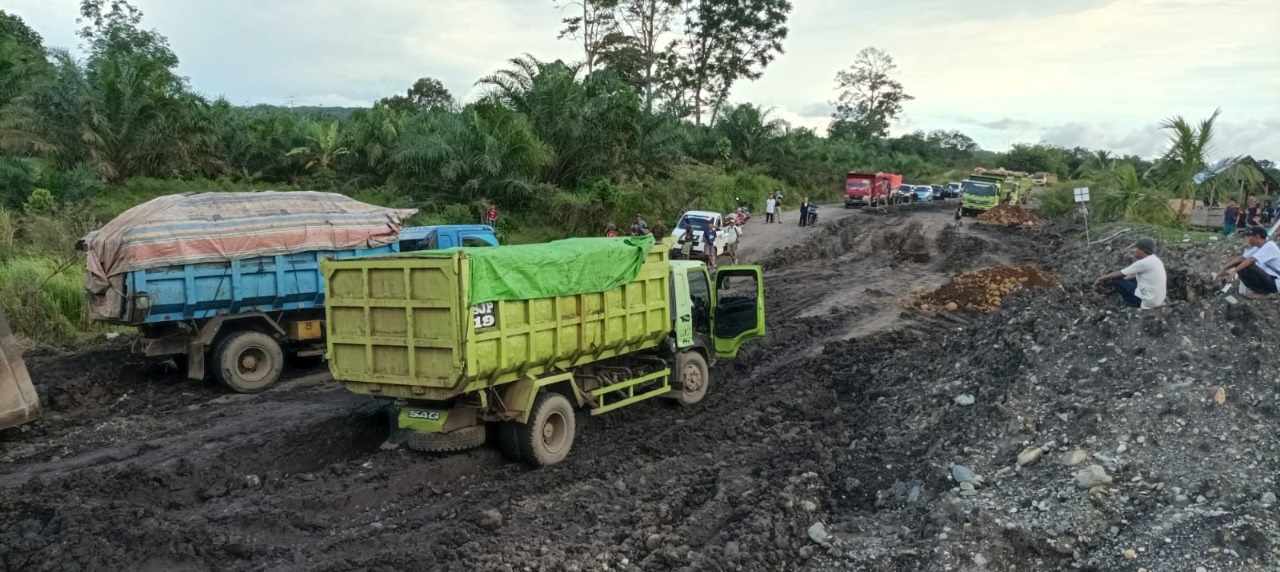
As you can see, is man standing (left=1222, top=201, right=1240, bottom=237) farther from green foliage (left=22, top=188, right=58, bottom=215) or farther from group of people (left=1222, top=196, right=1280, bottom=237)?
green foliage (left=22, top=188, right=58, bottom=215)

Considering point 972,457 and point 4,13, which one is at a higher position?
point 4,13

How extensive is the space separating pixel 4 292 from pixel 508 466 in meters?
10.6

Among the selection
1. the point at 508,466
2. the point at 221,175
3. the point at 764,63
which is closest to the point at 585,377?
the point at 508,466

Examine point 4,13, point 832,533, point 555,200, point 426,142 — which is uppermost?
point 4,13

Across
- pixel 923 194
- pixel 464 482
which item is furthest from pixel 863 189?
pixel 464 482

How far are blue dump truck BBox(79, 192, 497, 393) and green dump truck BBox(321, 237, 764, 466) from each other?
407 cm

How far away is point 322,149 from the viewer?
28.7 meters

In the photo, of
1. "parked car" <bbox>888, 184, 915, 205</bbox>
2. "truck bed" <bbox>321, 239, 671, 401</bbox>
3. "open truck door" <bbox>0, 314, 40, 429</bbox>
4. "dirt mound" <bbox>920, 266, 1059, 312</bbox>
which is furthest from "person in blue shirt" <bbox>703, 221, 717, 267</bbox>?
"parked car" <bbox>888, 184, 915, 205</bbox>

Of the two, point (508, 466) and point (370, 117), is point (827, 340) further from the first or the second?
point (370, 117)

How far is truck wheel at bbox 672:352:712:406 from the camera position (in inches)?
408

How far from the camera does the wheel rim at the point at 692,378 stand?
10.5 meters

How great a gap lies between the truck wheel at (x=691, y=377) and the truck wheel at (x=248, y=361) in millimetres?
5707

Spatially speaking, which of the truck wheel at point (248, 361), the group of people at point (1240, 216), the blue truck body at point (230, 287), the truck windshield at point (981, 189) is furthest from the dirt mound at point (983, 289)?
the truck windshield at point (981, 189)

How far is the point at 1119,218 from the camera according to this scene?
93.8 feet
